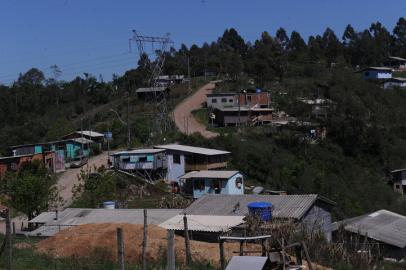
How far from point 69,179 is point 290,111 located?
72.4 ft

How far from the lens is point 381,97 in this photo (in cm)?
5306

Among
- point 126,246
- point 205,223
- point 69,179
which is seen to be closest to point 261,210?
point 205,223

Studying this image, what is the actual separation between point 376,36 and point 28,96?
4982cm

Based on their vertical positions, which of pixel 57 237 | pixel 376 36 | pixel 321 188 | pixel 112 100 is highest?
pixel 376 36

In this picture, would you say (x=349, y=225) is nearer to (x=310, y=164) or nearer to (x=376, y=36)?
(x=310, y=164)

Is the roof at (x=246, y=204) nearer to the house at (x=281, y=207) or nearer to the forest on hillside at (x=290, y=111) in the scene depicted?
the house at (x=281, y=207)

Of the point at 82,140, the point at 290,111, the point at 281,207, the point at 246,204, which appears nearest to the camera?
the point at 281,207

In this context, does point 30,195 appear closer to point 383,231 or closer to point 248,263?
point 383,231

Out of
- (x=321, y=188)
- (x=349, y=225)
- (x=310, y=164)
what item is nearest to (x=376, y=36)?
(x=310, y=164)

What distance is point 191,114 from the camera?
49875mm

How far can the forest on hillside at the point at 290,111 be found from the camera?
35188mm

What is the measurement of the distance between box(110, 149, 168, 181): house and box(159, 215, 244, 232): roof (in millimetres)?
13182

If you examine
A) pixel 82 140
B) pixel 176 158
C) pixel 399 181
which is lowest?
pixel 399 181

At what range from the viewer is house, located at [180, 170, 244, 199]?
2889 cm
